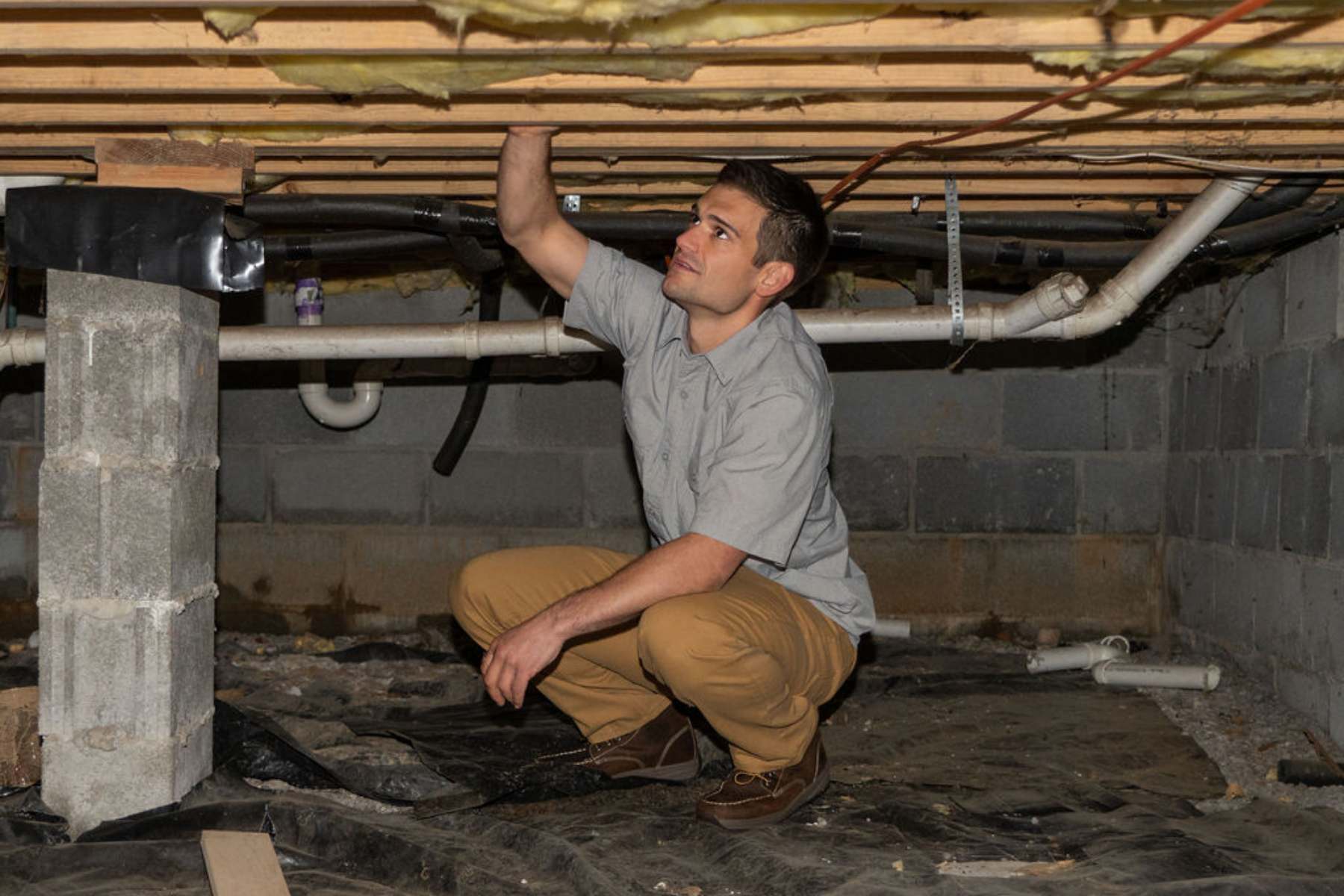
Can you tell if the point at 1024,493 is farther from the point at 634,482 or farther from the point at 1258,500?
the point at 634,482

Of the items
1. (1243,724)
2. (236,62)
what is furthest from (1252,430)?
(236,62)

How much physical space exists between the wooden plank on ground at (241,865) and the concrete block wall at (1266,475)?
2.35 metres

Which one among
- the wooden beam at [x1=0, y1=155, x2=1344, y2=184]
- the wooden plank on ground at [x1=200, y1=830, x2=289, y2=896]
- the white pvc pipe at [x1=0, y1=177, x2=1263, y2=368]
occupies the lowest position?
the wooden plank on ground at [x1=200, y1=830, x2=289, y2=896]

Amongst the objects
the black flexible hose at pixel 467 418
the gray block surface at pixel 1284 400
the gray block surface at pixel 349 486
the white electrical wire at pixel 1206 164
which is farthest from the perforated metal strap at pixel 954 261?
the gray block surface at pixel 349 486

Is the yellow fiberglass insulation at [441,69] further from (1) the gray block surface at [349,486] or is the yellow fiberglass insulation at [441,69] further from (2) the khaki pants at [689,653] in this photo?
(1) the gray block surface at [349,486]

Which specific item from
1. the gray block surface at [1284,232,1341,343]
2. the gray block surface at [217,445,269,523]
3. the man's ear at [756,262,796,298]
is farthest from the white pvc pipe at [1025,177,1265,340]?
the gray block surface at [217,445,269,523]

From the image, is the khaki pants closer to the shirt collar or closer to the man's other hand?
the man's other hand

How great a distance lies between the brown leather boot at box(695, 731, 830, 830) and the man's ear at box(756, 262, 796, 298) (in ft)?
2.81

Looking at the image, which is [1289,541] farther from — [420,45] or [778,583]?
[420,45]

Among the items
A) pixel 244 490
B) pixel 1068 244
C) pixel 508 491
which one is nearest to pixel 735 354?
pixel 1068 244

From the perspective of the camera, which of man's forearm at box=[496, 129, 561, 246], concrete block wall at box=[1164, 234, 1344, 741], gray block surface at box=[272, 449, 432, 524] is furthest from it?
gray block surface at box=[272, 449, 432, 524]

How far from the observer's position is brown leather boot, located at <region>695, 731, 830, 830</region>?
216 centimetres

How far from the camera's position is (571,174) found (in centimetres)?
248

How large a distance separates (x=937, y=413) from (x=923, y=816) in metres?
2.02
